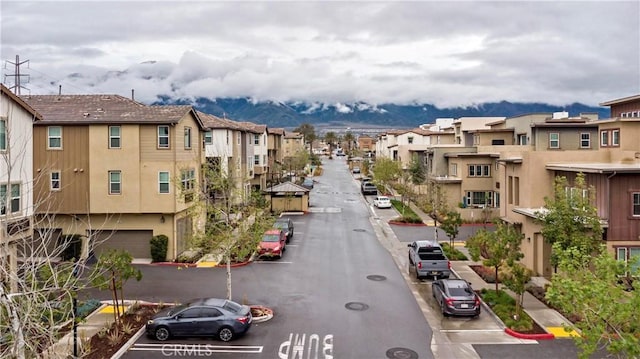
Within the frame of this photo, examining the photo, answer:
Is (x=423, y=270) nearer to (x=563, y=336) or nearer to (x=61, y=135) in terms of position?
(x=563, y=336)

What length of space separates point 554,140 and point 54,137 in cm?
3864

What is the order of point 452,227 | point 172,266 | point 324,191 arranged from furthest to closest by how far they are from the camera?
1. point 324,191
2. point 452,227
3. point 172,266

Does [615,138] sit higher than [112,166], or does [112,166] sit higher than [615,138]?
[615,138]

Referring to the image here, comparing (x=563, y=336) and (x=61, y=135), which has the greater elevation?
(x=61, y=135)

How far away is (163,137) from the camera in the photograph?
105 ft

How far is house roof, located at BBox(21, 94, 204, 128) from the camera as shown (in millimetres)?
31672

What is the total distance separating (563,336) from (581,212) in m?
5.30

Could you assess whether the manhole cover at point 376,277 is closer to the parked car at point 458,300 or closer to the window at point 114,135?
the parked car at point 458,300

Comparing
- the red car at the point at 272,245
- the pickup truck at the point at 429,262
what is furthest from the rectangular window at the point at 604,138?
the red car at the point at 272,245

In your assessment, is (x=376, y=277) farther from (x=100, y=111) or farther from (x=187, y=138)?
(x=100, y=111)

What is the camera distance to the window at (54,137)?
32.1 m

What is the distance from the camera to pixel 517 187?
31125 mm

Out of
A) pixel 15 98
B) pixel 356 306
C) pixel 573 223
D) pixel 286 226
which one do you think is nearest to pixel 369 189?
pixel 286 226

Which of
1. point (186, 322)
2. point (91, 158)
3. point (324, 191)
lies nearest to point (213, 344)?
point (186, 322)
